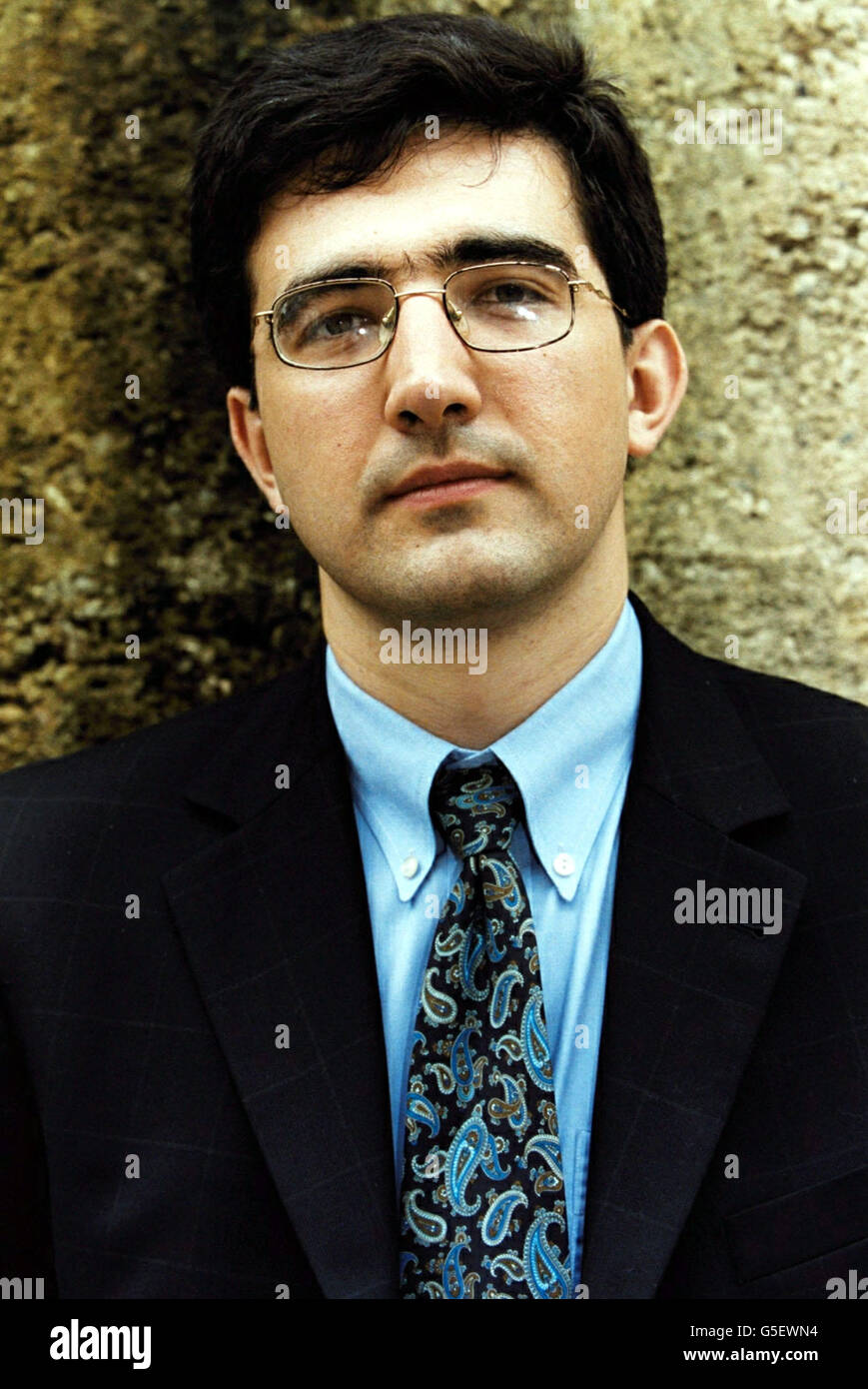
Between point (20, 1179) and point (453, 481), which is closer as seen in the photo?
point (453, 481)

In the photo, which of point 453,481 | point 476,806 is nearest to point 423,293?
point 453,481

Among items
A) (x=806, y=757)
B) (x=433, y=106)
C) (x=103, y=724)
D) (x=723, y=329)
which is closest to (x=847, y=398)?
(x=723, y=329)

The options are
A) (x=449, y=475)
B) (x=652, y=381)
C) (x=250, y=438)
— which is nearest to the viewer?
(x=449, y=475)

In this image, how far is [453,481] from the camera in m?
1.65

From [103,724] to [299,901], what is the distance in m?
0.70

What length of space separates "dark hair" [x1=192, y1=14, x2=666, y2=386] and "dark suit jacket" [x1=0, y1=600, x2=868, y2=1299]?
0.51m

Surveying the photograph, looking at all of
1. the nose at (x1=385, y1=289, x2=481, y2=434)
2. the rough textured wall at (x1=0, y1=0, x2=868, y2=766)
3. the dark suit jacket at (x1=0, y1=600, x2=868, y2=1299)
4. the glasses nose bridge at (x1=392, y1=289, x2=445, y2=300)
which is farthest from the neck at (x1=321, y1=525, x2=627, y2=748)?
the rough textured wall at (x1=0, y1=0, x2=868, y2=766)

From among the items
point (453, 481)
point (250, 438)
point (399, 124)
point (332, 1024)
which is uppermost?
point (399, 124)

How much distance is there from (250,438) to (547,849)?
738mm

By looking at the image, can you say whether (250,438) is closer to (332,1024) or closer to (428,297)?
(428,297)

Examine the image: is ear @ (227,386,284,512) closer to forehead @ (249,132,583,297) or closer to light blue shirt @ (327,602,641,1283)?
forehead @ (249,132,583,297)

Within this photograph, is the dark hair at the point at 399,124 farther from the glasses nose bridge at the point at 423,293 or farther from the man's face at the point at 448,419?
the glasses nose bridge at the point at 423,293

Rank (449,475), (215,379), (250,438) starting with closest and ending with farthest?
1. (449,475)
2. (250,438)
3. (215,379)

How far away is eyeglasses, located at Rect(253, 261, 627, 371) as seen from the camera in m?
1.67
